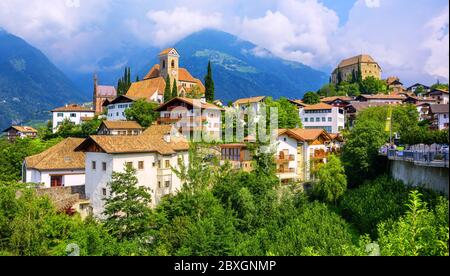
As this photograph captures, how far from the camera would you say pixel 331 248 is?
20.9m

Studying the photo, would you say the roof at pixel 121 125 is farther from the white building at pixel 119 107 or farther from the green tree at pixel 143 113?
the white building at pixel 119 107

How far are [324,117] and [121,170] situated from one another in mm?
35927

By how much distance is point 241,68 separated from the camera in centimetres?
7375

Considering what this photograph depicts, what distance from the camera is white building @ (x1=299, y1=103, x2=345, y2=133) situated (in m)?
53.4

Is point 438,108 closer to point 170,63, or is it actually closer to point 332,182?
point 332,182

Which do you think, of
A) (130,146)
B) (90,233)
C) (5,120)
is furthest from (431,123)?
(5,120)

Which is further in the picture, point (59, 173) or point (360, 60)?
point (360, 60)

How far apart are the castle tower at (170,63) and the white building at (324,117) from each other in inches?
747

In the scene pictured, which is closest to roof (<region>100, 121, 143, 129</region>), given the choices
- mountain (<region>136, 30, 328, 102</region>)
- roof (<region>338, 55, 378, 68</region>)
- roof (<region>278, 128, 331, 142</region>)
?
mountain (<region>136, 30, 328, 102</region>)

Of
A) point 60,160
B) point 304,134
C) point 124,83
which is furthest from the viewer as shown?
point 124,83

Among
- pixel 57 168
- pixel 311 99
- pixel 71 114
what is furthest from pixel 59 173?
pixel 311 99

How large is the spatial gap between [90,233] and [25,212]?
368cm

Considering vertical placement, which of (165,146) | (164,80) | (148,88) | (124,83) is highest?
(124,83)

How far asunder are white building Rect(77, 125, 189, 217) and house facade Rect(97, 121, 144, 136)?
13.8 m
